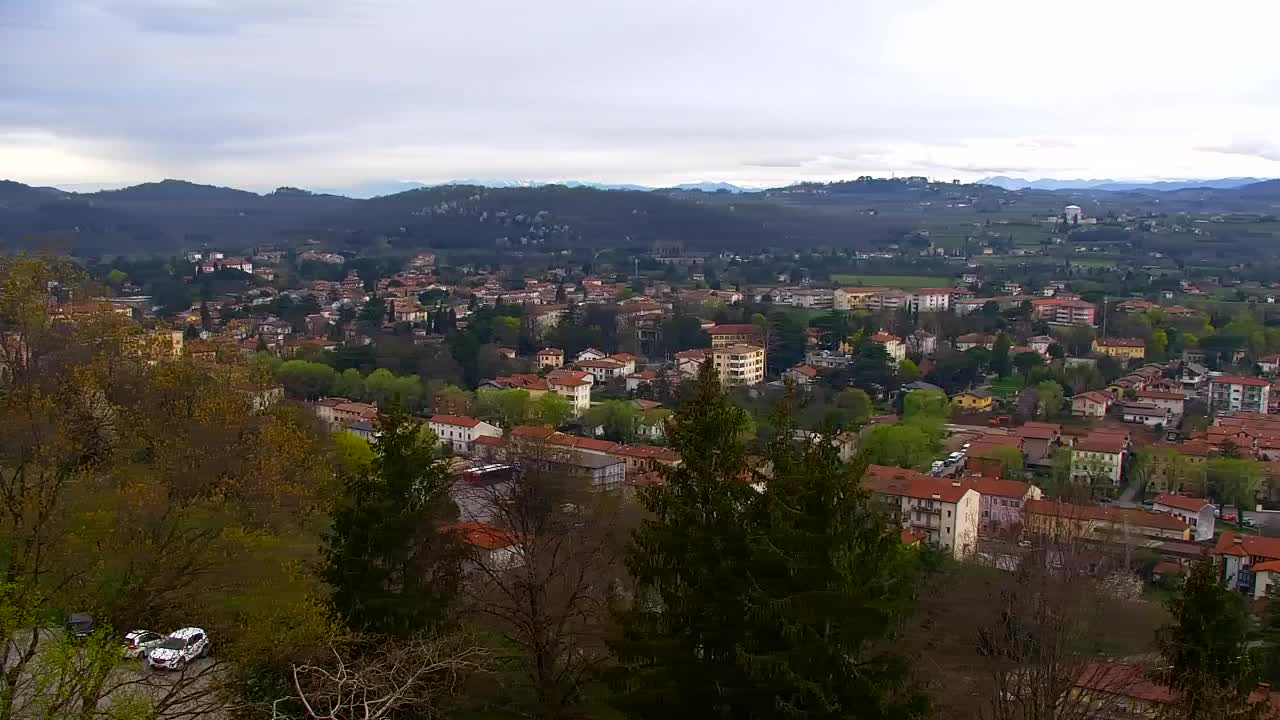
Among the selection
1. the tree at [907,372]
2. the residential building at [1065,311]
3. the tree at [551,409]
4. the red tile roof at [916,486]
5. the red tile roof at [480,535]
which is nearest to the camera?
the red tile roof at [480,535]

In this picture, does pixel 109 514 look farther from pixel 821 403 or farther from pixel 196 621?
pixel 821 403

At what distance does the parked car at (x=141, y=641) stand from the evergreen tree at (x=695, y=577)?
8.00 ft

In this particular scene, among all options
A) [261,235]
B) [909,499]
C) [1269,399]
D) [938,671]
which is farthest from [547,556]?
[261,235]

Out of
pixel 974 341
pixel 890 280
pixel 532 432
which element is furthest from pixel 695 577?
pixel 890 280

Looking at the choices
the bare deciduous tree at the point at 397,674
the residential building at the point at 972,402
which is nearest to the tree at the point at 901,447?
the residential building at the point at 972,402

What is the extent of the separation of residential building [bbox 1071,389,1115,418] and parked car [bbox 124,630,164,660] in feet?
75.3

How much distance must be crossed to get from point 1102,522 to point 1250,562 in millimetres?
1804

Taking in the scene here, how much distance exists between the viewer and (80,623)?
17.8 ft

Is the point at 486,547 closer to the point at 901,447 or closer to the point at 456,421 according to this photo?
the point at 901,447

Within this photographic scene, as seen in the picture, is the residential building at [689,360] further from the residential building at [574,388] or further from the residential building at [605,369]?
the residential building at [574,388]

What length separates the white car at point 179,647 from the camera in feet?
19.1

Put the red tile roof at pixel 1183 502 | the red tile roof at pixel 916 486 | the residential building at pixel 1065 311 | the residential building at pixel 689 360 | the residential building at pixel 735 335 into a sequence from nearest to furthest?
the red tile roof at pixel 916 486 < the red tile roof at pixel 1183 502 < the residential building at pixel 689 360 < the residential building at pixel 735 335 < the residential building at pixel 1065 311

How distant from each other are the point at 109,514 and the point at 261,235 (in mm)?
79287

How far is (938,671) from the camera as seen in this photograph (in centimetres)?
570
